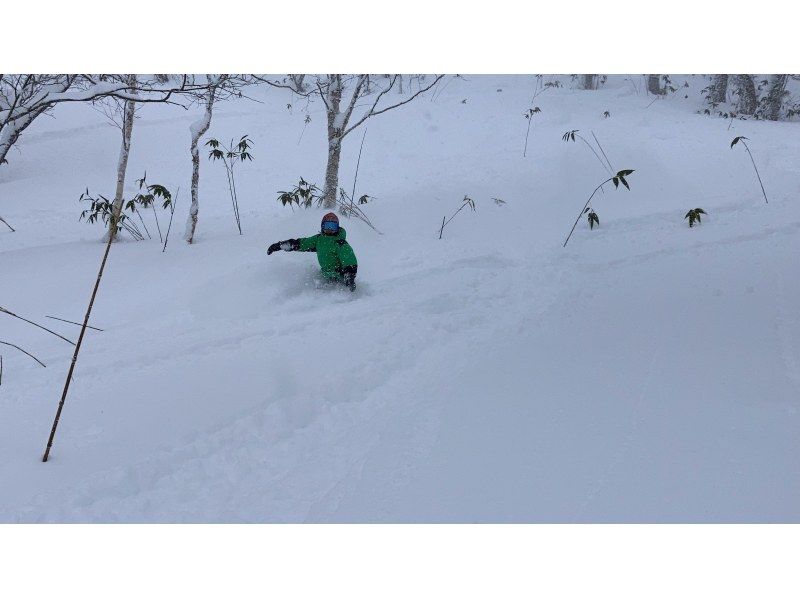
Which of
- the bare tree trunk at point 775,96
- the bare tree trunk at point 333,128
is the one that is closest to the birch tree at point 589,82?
the bare tree trunk at point 775,96

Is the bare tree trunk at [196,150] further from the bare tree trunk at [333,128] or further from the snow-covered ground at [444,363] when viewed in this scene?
the bare tree trunk at [333,128]

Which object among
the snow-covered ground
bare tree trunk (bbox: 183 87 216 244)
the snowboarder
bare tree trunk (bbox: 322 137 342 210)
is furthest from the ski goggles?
bare tree trunk (bbox: 183 87 216 244)

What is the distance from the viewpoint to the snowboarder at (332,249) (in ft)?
14.3

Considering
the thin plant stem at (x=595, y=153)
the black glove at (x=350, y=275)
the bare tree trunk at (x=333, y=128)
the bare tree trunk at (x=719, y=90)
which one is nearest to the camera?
the black glove at (x=350, y=275)

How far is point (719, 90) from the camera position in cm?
1218

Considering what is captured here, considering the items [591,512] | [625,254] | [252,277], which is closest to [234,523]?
[591,512]

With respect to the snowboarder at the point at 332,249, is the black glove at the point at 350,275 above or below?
below

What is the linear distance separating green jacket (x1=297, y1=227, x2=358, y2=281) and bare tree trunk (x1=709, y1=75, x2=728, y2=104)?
11986 mm

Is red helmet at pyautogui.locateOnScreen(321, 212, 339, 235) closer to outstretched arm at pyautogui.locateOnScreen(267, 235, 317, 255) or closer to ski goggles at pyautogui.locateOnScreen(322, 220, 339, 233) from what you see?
ski goggles at pyautogui.locateOnScreen(322, 220, 339, 233)

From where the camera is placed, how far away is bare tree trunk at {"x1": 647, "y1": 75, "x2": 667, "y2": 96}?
12637 millimetres

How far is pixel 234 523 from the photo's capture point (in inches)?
84.0

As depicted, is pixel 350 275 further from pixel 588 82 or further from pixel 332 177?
pixel 588 82

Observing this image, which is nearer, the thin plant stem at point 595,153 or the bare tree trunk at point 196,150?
the bare tree trunk at point 196,150
